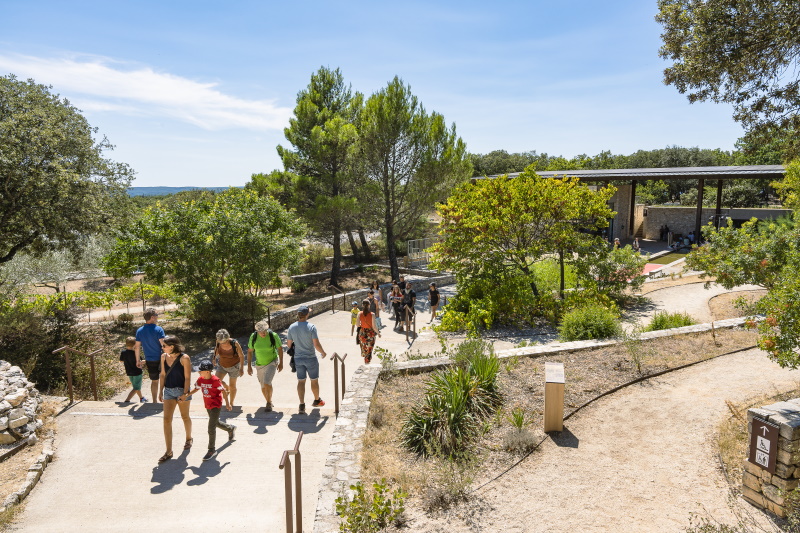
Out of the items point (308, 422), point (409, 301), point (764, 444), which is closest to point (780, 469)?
point (764, 444)

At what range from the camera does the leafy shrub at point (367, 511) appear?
4.46m

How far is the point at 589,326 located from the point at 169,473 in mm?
8459

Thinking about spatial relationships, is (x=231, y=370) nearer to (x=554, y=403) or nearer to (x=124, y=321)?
(x=554, y=403)

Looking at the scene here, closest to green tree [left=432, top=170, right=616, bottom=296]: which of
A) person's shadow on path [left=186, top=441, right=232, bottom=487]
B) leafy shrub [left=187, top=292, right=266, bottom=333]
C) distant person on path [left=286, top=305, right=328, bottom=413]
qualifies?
leafy shrub [left=187, top=292, right=266, bottom=333]

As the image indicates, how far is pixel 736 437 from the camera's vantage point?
238 inches

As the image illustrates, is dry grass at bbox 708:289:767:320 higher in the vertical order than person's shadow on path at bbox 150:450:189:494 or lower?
higher

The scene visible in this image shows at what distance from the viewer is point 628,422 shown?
6.73 metres

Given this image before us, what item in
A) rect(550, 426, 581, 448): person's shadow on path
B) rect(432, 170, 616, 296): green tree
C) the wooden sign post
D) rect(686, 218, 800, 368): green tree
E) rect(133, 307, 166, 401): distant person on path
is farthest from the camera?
rect(432, 170, 616, 296): green tree

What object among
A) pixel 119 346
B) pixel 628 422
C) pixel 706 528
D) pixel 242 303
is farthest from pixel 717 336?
pixel 119 346

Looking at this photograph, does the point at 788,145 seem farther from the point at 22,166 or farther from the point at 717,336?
the point at 22,166

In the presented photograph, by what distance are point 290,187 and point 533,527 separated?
2094cm

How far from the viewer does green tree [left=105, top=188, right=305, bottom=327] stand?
43.6 feet

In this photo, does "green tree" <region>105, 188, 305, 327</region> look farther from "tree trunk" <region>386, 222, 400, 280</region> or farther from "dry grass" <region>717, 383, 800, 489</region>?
"dry grass" <region>717, 383, 800, 489</region>

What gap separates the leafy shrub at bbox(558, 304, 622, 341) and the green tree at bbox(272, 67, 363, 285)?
508 inches
